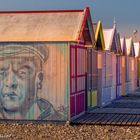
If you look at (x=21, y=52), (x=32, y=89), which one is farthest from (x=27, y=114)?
(x=21, y=52)

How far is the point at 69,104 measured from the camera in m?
14.9

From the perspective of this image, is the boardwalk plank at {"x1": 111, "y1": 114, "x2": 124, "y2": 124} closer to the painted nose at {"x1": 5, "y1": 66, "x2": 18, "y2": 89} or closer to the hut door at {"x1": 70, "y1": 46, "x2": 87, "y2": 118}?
the hut door at {"x1": 70, "y1": 46, "x2": 87, "y2": 118}

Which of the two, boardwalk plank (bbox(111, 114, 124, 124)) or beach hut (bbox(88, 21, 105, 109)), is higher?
beach hut (bbox(88, 21, 105, 109))

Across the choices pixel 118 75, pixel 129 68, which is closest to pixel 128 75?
pixel 129 68

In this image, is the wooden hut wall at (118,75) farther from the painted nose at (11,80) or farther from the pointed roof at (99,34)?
the painted nose at (11,80)

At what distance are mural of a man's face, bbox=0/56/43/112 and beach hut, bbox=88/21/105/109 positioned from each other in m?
3.74

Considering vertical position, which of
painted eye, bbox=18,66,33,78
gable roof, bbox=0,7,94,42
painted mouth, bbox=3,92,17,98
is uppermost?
gable roof, bbox=0,7,94,42

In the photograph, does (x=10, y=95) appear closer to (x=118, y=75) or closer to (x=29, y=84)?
(x=29, y=84)

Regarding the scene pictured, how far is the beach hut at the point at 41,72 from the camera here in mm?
14812

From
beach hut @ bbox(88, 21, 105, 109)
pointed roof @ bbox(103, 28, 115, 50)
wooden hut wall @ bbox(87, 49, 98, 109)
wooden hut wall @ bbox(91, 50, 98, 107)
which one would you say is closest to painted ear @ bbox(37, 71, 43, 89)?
wooden hut wall @ bbox(87, 49, 98, 109)

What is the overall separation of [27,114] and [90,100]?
4.09 m

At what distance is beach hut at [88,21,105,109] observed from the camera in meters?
18.7

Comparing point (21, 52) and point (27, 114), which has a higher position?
point (21, 52)

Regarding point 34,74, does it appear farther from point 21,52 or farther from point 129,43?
point 129,43
